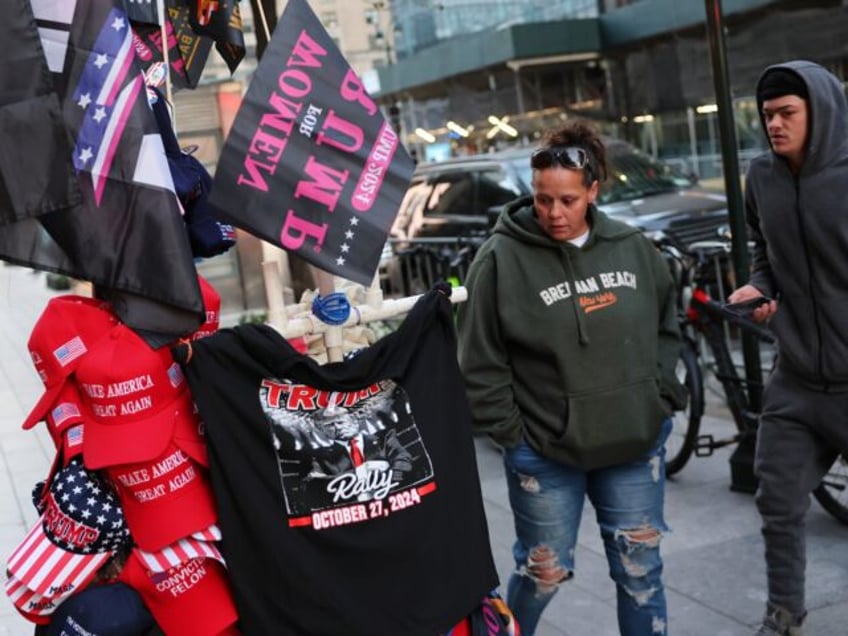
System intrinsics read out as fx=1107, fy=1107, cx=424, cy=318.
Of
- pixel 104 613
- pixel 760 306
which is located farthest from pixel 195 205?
pixel 760 306

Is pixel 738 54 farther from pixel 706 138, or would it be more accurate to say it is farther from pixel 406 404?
pixel 406 404

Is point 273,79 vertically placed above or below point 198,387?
above

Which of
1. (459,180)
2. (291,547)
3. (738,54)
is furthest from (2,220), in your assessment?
(738,54)

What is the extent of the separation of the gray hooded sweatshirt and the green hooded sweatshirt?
613 millimetres

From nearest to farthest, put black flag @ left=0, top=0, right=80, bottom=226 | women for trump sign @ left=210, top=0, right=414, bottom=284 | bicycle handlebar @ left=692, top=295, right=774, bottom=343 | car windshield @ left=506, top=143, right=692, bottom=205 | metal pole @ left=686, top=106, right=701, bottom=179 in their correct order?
black flag @ left=0, top=0, right=80, bottom=226
women for trump sign @ left=210, top=0, right=414, bottom=284
bicycle handlebar @ left=692, top=295, right=774, bottom=343
car windshield @ left=506, top=143, right=692, bottom=205
metal pole @ left=686, top=106, right=701, bottom=179

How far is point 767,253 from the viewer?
13.3 feet

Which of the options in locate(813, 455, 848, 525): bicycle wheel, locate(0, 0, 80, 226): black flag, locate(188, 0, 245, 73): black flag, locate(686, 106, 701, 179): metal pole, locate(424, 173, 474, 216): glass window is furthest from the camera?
locate(686, 106, 701, 179): metal pole

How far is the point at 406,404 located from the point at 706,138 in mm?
18286

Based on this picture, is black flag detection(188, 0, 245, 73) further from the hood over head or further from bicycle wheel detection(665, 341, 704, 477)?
bicycle wheel detection(665, 341, 704, 477)

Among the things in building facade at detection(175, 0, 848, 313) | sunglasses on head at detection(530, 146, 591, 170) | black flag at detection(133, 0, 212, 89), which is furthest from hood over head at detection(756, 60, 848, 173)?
building facade at detection(175, 0, 848, 313)

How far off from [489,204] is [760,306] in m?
7.71

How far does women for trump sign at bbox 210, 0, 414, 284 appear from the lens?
8.63 ft

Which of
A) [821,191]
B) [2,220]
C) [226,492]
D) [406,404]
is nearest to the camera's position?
[2,220]

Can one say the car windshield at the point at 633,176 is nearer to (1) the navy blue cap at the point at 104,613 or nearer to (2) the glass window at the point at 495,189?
(2) the glass window at the point at 495,189
